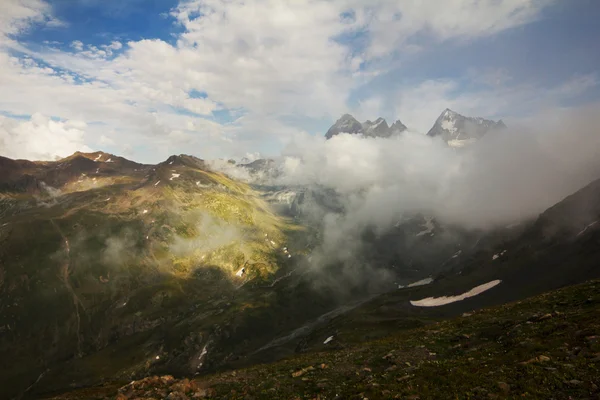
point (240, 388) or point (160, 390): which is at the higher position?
point (160, 390)

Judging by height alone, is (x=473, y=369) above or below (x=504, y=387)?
below

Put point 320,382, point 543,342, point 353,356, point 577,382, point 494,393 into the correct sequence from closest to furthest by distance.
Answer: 1. point 577,382
2. point 494,393
3. point 543,342
4. point 320,382
5. point 353,356

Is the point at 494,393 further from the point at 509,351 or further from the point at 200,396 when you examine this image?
the point at 200,396

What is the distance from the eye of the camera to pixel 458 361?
32.6 meters

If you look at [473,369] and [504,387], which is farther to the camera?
[473,369]

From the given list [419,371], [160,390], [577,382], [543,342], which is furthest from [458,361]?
[160,390]

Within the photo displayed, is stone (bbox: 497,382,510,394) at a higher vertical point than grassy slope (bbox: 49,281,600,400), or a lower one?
higher

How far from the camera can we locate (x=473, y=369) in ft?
93.4

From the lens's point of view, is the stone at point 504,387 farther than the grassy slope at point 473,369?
No

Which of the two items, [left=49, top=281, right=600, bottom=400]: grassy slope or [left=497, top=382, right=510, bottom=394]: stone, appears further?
[left=49, top=281, right=600, bottom=400]: grassy slope

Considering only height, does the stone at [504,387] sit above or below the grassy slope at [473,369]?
above

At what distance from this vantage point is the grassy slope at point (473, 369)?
22328 mm

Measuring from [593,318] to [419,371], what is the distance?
745 inches

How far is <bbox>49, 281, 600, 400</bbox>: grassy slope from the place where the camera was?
73.3 ft
